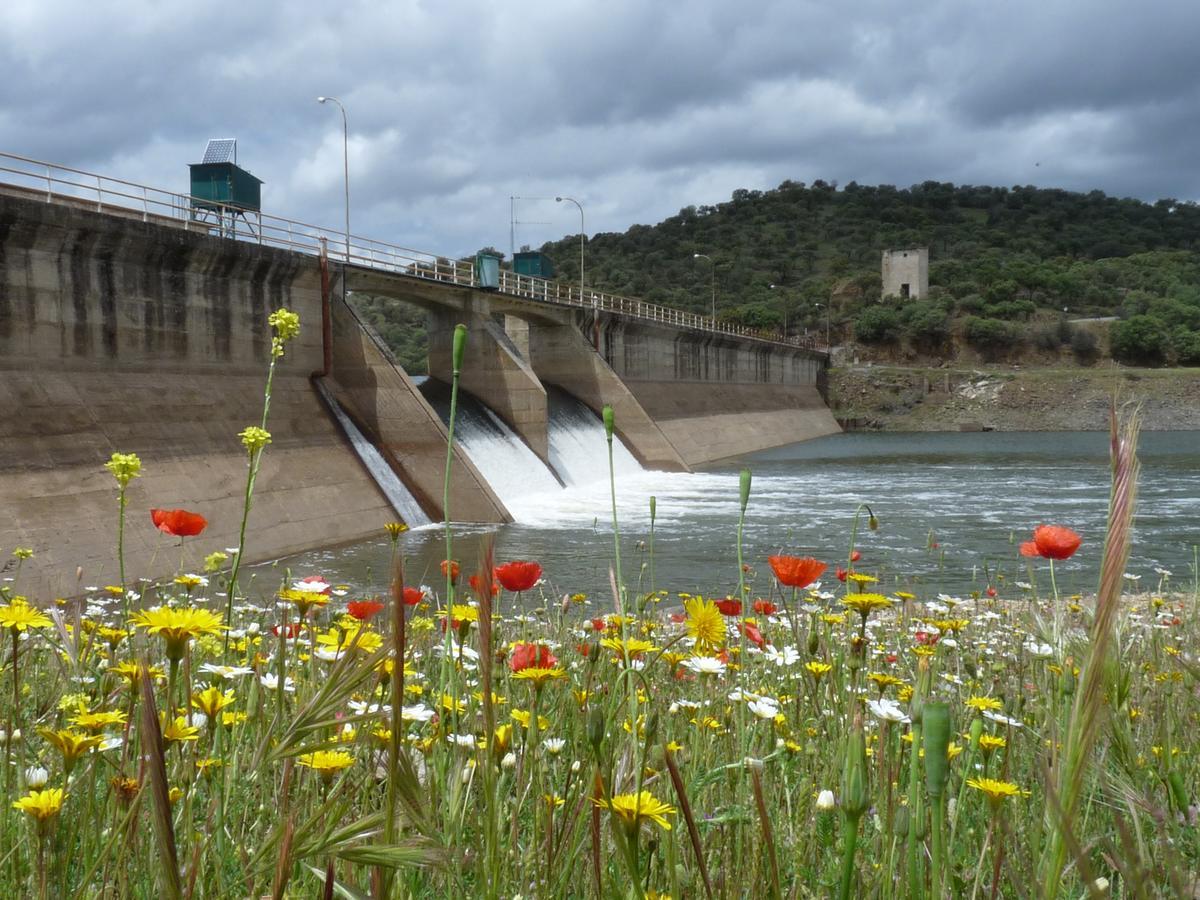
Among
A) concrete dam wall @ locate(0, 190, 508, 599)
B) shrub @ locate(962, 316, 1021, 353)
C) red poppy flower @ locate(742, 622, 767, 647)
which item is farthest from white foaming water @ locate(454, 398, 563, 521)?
shrub @ locate(962, 316, 1021, 353)

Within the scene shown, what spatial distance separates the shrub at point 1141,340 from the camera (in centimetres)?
6375

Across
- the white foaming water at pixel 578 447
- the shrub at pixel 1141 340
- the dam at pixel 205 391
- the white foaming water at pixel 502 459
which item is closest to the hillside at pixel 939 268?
the shrub at pixel 1141 340

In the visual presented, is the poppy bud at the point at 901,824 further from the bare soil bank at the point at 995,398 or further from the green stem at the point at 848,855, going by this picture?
the bare soil bank at the point at 995,398

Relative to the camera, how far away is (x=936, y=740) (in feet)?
2.60

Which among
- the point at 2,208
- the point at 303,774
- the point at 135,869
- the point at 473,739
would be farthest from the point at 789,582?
the point at 2,208

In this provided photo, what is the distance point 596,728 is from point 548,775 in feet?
3.64

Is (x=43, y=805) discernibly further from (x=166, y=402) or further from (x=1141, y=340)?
(x=1141, y=340)

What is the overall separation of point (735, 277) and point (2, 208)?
97.9m

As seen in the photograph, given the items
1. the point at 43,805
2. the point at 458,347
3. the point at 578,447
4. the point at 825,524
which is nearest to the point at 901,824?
the point at 458,347

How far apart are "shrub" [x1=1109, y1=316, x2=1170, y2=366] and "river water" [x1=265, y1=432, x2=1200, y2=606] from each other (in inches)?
1305

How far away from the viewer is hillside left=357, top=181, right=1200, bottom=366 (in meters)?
67.1

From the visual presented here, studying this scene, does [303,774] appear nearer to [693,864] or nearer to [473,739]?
[473,739]

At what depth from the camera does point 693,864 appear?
1.64 metres

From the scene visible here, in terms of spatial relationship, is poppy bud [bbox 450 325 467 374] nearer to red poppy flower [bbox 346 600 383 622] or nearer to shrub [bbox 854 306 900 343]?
red poppy flower [bbox 346 600 383 622]
